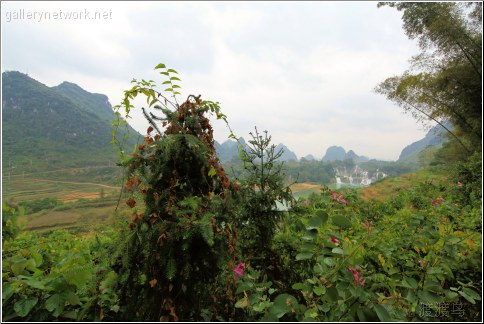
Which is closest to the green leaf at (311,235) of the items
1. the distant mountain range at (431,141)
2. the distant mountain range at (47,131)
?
the distant mountain range at (431,141)

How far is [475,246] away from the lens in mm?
1822

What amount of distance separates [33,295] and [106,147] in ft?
302

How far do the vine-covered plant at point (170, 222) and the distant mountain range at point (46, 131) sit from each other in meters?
62.7

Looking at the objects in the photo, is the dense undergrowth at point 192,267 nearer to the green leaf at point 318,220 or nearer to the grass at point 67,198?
the green leaf at point 318,220

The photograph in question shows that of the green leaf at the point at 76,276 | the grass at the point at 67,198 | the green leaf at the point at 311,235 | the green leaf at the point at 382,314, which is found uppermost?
the green leaf at the point at 311,235

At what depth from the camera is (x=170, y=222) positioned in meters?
1.38

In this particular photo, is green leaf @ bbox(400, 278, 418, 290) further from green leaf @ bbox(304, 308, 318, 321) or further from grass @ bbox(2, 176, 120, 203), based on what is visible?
grass @ bbox(2, 176, 120, 203)

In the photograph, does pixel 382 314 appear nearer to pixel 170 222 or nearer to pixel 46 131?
pixel 170 222

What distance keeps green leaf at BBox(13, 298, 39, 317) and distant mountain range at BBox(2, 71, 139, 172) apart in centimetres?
6281

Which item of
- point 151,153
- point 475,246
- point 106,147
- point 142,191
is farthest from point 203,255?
point 106,147

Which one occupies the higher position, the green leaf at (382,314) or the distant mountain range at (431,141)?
the distant mountain range at (431,141)

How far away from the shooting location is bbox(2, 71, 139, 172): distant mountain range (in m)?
64.2

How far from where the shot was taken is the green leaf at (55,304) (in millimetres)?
1179

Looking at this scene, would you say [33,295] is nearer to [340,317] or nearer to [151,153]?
[151,153]
